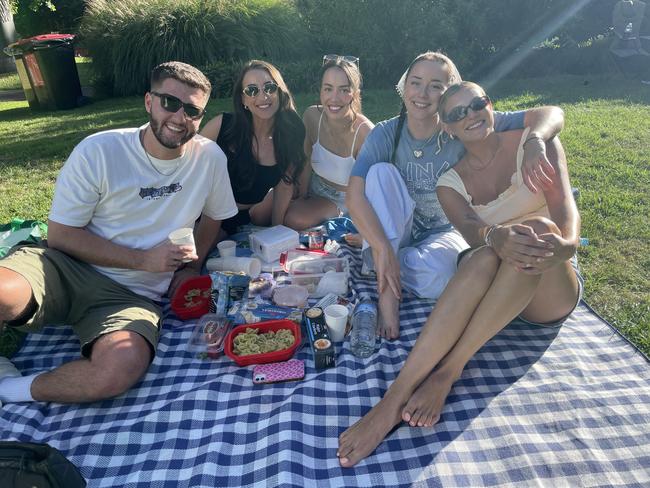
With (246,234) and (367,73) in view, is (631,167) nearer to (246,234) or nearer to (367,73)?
(246,234)

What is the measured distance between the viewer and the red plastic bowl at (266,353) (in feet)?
9.50

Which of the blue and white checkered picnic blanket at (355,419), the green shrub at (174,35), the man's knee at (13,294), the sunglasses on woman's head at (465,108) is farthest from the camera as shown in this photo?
the green shrub at (174,35)

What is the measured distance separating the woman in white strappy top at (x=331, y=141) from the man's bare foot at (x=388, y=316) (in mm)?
1098

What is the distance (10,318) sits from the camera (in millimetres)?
2650

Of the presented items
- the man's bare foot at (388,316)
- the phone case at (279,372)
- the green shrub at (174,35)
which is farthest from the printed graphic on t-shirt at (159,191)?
the green shrub at (174,35)

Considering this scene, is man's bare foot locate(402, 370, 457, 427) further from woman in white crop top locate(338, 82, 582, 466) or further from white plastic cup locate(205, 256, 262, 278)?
white plastic cup locate(205, 256, 262, 278)

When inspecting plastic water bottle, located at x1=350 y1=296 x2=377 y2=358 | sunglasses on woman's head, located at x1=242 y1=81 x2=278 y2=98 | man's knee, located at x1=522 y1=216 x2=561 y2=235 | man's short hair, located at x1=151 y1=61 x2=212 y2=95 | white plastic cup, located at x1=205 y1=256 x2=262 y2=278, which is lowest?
plastic water bottle, located at x1=350 y1=296 x2=377 y2=358

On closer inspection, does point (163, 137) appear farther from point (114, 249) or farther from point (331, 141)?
point (331, 141)

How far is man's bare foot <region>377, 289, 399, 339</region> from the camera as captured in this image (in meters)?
3.15

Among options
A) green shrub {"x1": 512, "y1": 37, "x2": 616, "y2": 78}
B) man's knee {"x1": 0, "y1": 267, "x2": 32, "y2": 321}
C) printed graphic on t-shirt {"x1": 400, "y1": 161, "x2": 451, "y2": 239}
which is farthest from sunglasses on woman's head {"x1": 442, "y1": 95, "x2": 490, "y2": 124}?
green shrub {"x1": 512, "y1": 37, "x2": 616, "y2": 78}

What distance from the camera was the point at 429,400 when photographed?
2.50 metres

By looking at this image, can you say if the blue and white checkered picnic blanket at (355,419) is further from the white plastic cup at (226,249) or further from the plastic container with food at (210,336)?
the white plastic cup at (226,249)

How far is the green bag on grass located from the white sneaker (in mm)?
1111

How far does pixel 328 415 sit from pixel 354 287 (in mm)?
1242
